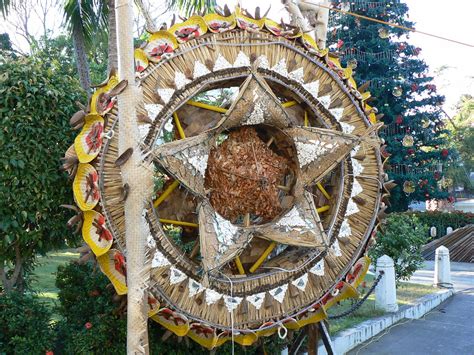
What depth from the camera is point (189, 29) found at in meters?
3.56

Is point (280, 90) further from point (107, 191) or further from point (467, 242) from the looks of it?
point (467, 242)

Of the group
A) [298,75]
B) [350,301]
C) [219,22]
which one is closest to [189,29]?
[219,22]

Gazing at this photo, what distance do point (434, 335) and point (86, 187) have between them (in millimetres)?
5550

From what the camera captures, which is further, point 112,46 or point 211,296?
point 112,46

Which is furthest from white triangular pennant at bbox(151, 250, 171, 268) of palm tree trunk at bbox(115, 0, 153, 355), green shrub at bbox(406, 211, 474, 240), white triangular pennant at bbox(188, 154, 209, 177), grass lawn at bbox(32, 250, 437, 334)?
green shrub at bbox(406, 211, 474, 240)

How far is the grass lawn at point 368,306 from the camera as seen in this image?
267 inches

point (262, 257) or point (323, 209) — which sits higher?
point (323, 209)

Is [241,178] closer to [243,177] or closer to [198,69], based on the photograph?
[243,177]

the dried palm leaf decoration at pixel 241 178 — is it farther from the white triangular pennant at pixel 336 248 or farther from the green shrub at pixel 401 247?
the green shrub at pixel 401 247

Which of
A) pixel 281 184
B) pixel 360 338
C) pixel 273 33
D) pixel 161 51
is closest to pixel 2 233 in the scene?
pixel 161 51

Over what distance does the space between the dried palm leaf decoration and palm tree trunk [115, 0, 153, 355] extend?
0.77 m

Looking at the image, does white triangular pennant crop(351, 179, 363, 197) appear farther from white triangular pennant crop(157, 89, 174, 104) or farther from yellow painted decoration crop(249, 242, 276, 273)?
white triangular pennant crop(157, 89, 174, 104)

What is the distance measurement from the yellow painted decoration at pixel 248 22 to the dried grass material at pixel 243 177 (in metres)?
0.72

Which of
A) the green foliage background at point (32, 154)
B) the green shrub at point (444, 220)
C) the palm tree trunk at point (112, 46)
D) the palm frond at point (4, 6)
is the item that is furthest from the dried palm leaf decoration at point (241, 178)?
the green shrub at point (444, 220)
